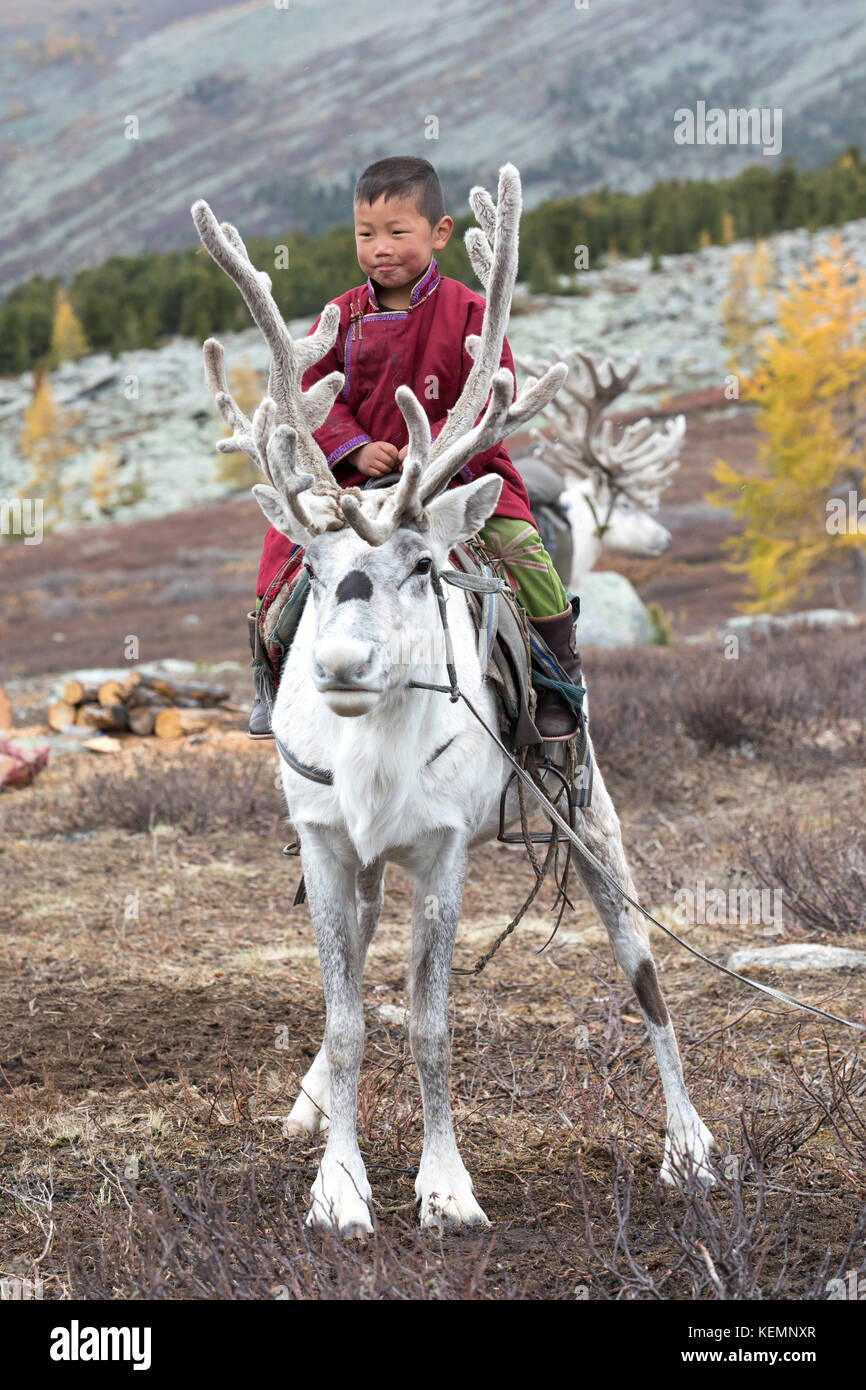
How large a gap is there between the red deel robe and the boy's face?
0.27ft

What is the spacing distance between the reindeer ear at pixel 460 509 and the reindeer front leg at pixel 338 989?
0.74 meters

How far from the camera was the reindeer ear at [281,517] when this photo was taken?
2713 millimetres

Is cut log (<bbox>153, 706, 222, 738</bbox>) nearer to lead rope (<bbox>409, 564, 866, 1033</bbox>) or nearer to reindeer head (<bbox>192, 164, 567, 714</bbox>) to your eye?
lead rope (<bbox>409, 564, 866, 1033</bbox>)

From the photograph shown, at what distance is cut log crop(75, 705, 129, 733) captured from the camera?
1035cm

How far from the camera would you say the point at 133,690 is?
10.7m

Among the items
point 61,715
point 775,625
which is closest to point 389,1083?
point 61,715

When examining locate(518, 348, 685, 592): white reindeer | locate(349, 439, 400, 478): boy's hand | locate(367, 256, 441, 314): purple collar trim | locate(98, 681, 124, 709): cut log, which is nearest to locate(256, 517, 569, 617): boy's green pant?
locate(349, 439, 400, 478): boy's hand

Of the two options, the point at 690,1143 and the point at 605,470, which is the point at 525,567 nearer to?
the point at 690,1143

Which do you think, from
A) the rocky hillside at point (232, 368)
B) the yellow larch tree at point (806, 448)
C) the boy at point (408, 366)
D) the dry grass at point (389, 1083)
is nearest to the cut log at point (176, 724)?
the dry grass at point (389, 1083)

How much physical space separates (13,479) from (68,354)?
39.8 ft

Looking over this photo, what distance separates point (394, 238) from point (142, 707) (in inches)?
305

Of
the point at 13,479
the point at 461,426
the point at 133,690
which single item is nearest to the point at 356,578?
the point at 461,426

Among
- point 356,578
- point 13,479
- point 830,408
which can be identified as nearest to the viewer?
point 356,578
